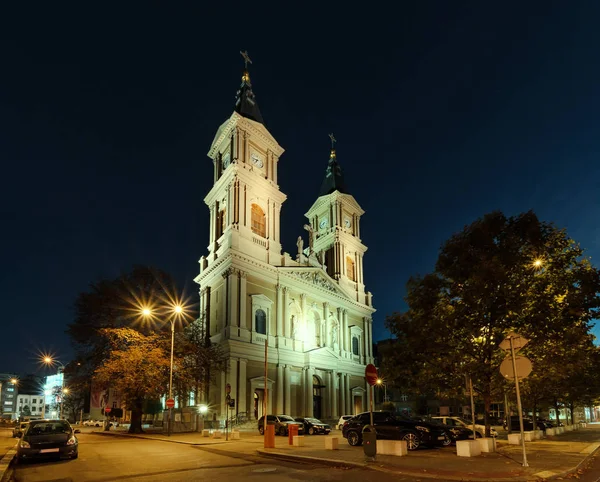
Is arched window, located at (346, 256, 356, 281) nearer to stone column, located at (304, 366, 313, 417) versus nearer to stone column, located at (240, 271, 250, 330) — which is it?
stone column, located at (304, 366, 313, 417)

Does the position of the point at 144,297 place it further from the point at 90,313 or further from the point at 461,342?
the point at 461,342

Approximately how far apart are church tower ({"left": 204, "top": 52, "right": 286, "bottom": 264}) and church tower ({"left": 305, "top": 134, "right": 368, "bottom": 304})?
11.2m

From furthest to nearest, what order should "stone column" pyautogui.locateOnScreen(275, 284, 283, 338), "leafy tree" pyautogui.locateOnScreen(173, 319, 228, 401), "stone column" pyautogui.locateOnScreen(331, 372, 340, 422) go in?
"stone column" pyautogui.locateOnScreen(331, 372, 340, 422)
"stone column" pyautogui.locateOnScreen(275, 284, 283, 338)
"leafy tree" pyautogui.locateOnScreen(173, 319, 228, 401)

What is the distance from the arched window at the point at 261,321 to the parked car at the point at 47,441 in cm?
2643

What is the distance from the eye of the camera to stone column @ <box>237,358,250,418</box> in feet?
129

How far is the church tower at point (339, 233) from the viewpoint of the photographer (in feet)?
191

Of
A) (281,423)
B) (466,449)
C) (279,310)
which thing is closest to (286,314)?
(279,310)

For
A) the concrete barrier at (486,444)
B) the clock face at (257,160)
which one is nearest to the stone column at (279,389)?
the clock face at (257,160)

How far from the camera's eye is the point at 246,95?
51719 mm

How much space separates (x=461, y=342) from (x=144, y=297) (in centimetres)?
2963

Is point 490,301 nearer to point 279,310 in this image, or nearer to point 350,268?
point 279,310

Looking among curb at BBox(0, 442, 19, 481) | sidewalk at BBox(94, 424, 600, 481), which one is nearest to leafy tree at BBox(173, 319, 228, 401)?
curb at BBox(0, 442, 19, 481)

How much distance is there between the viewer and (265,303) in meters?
44.4

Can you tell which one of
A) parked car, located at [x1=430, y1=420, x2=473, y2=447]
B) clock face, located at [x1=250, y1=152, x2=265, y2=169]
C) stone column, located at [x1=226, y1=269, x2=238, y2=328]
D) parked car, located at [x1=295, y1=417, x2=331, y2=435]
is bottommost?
parked car, located at [x1=295, y1=417, x2=331, y2=435]
